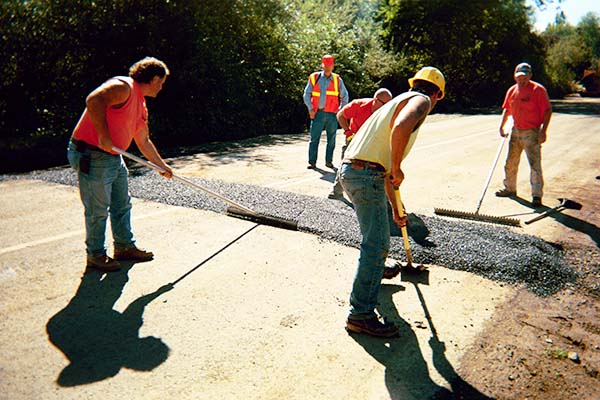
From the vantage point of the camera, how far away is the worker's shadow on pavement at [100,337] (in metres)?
3.02

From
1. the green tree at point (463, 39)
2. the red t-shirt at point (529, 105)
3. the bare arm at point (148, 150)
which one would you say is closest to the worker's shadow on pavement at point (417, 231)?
the bare arm at point (148, 150)

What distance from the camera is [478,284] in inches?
171

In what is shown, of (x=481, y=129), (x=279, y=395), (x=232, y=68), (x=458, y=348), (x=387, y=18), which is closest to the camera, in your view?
(x=279, y=395)

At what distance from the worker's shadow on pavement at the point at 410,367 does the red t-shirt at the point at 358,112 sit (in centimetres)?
335

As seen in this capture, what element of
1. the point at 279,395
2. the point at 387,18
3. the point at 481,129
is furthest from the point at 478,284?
the point at 387,18

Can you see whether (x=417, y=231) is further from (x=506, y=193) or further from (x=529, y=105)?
(x=529, y=105)

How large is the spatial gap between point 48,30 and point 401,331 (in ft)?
39.6

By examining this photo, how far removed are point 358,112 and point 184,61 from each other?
9.16 m

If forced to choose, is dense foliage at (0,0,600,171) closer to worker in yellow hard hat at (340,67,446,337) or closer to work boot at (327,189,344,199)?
work boot at (327,189,344,199)

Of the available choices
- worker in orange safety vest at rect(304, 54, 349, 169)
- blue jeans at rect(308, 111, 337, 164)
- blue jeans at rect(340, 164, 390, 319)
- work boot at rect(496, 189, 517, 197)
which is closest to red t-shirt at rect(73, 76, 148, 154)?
blue jeans at rect(340, 164, 390, 319)

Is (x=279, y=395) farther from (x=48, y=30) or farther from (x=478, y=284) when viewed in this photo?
(x=48, y=30)

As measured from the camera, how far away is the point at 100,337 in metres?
3.38

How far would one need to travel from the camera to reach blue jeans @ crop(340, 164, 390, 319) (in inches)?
129

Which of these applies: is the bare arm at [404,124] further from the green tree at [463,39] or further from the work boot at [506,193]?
the green tree at [463,39]
